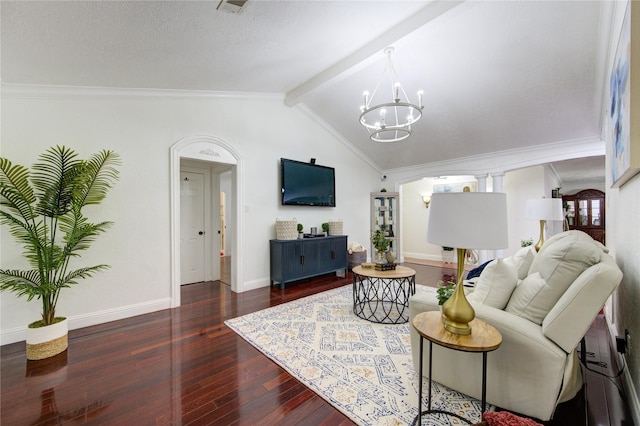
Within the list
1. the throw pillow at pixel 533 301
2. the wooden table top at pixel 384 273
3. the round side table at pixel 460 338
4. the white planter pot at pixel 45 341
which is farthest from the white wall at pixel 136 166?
the throw pillow at pixel 533 301

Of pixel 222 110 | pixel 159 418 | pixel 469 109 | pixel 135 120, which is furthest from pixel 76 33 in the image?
pixel 469 109

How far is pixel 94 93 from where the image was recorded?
3.07 metres

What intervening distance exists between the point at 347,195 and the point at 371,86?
98.5 inches

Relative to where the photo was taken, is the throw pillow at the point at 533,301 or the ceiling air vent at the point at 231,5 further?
the ceiling air vent at the point at 231,5

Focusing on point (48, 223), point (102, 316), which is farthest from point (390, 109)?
point (102, 316)

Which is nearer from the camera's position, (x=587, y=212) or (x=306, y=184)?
(x=306, y=184)

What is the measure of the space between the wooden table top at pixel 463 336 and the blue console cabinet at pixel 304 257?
2.99 m

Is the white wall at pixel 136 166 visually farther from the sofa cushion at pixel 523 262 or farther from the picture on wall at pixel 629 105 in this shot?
the picture on wall at pixel 629 105

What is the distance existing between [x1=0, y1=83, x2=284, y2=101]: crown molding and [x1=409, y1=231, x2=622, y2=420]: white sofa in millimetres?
4099

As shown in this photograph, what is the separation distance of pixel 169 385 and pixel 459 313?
6.83 feet

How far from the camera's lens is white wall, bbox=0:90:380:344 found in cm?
275

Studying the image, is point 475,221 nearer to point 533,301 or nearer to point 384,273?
point 533,301

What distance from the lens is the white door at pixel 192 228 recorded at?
15.8ft

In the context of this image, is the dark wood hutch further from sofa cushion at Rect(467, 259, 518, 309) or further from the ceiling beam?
sofa cushion at Rect(467, 259, 518, 309)
